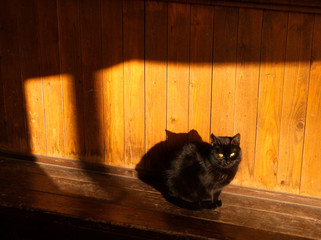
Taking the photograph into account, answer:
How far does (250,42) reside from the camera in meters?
2.17

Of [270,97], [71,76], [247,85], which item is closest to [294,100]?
[270,97]

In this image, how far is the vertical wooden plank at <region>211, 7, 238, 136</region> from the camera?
2.18 metres

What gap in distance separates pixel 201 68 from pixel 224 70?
0.52ft

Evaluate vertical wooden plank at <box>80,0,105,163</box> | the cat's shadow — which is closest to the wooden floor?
the cat's shadow

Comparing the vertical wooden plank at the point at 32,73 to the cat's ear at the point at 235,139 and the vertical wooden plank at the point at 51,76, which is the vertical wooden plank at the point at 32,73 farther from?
the cat's ear at the point at 235,139

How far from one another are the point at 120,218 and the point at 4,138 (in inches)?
58.4

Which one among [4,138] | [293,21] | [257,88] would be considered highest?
[293,21]

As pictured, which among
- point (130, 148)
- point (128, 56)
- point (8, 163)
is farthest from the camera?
point (8, 163)

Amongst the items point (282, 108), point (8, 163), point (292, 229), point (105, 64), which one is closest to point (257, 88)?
point (282, 108)

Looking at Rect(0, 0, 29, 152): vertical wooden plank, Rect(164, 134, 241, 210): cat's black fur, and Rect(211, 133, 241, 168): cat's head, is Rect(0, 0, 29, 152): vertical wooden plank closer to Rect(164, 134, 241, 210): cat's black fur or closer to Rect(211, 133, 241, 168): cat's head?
Rect(164, 134, 241, 210): cat's black fur

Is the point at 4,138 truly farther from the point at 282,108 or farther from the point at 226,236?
the point at 282,108

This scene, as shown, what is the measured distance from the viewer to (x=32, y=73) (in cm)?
279

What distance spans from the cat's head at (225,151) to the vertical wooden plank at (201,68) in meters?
0.30

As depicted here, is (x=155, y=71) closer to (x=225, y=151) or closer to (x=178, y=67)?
(x=178, y=67)
